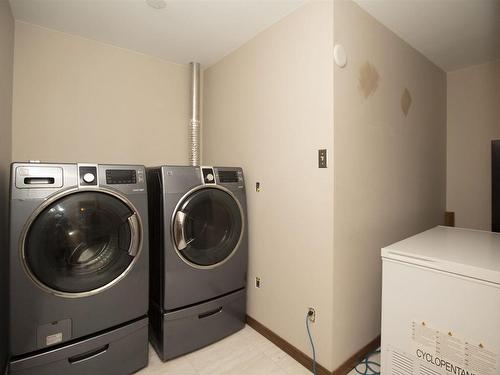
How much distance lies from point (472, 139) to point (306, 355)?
101 inches

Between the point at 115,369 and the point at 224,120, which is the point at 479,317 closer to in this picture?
the point at 115,369

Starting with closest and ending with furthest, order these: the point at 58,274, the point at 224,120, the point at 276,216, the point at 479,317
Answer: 1. the point at 479,317
2. the point at 58,274
3. the point at 276,216
4. the point at 224,120

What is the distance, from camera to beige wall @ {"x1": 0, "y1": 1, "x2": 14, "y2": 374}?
1.39 metres

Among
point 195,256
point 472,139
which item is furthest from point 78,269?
point 472,139

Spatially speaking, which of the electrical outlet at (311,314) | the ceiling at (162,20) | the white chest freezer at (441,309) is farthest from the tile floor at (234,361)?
the ceiling at (162,20)

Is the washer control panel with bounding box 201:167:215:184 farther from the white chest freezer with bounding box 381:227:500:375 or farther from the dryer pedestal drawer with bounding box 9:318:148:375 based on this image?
the white chest freezer with bounding box 381:227:500:375

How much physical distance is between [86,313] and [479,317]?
1.88 meters

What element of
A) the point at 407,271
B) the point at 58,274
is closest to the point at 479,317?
the point at 407,271

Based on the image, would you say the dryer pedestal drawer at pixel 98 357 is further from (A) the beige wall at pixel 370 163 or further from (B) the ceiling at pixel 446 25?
(B) the ceiling at pixel 446 25

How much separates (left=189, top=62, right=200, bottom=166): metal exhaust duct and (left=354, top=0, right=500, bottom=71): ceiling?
1.53 metres

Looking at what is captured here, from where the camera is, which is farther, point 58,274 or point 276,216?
point 276,216

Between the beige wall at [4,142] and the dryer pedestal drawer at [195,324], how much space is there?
791 mm

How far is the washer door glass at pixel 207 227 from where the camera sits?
1.64 meters

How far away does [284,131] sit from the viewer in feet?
5.68
